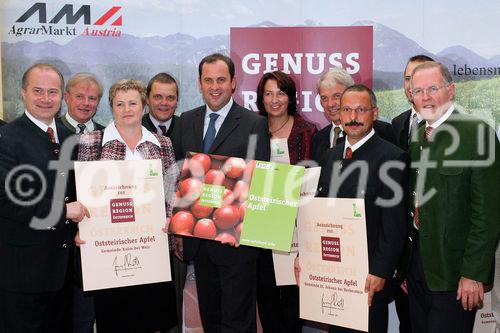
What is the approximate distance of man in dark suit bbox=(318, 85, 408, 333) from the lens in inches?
119

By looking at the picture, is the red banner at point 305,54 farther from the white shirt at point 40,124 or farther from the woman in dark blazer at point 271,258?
the white shirt at point 40,124

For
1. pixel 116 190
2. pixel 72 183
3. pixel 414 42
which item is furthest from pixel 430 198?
pixel 414 42

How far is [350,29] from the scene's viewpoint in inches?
192

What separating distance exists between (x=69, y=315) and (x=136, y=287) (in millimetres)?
416

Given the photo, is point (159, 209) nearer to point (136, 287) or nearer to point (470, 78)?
point (136, 287)

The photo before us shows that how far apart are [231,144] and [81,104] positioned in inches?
57.9

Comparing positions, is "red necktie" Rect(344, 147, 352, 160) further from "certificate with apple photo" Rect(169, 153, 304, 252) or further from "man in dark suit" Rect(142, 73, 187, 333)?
"man in dark suit" Rect(142, 73, 187, 333)

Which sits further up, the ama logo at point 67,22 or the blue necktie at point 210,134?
the ama logo at point 67,22

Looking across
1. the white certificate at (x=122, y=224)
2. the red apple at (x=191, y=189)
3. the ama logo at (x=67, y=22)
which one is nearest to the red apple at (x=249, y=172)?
the red apple at (x=191, y=189)

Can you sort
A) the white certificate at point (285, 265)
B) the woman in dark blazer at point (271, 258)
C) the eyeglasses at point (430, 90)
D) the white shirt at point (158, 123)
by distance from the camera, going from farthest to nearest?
A: the white shirt at point (158, 123) < the woman in dark blazer at point (271, 258) < the white certificate at point (285, 265) < the eyeglasses at point (430, 90)

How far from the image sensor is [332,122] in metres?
4.12

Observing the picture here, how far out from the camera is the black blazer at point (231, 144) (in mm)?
3482
